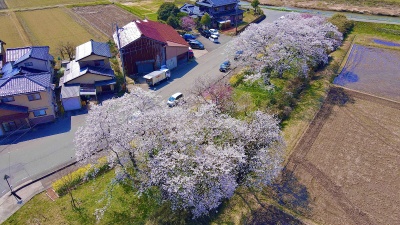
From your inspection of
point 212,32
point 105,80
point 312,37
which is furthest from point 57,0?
point 312,37

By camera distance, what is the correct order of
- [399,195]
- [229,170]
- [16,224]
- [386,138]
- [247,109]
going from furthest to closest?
[247,109] < [386,138] < [399,195] < [16,224] < [229,170]

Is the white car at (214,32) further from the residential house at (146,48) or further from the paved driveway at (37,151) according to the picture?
the paved driveway at (37,151)

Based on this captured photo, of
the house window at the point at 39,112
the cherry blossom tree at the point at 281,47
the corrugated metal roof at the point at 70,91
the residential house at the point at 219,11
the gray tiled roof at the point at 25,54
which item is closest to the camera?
the house window at the point at 39,112

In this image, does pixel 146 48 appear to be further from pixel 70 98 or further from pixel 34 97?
pixel 34 97

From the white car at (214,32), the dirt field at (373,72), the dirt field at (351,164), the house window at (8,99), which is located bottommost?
the dirt field at (351,164)

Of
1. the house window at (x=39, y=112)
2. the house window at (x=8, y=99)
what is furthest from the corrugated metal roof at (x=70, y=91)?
the house window at (x=8, y=99)

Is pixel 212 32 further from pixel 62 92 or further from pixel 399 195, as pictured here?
pixel 399 195

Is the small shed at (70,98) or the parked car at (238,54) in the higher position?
the parked car at (238,54)
